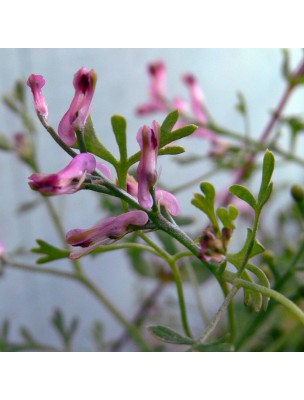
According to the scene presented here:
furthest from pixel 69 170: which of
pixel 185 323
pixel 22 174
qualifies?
pixel 22 174

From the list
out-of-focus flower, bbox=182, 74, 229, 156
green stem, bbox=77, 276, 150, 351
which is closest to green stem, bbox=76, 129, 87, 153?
green stem, bbox=77, 276, 150, 351

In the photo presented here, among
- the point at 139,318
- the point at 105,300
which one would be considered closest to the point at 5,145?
the point at 105,300

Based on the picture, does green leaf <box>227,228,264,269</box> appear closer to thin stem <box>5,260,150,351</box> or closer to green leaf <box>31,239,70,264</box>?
green leaf <box>31,239,70,264</box>

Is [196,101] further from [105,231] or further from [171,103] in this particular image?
[105,231]

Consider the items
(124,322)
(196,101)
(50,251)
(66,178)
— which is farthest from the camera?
(196,101)

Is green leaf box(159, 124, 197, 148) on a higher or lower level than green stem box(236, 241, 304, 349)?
higher

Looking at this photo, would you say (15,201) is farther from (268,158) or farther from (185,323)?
(268,158)

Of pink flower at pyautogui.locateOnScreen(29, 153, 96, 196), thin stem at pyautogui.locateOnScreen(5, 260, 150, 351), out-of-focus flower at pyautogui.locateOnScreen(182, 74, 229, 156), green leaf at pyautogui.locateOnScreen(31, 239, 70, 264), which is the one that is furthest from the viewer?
out-of-focus flower at pyautogui.locateOnScreen(182, 74, 229, 156)

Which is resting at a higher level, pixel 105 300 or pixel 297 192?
pixel 297 192
